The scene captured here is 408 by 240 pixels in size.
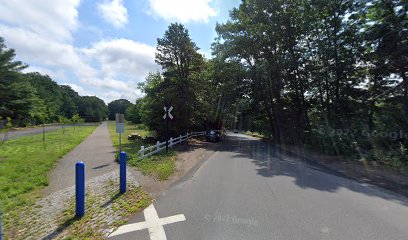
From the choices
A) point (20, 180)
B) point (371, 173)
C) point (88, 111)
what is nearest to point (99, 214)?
point (20, 180)

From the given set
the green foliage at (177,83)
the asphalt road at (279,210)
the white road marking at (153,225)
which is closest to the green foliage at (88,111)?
the green foliage at (177,83)

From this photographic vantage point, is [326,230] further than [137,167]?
No

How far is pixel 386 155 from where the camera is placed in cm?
1215

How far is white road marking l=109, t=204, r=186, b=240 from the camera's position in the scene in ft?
14.1

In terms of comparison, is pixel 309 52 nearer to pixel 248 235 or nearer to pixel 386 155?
pixel 386 155

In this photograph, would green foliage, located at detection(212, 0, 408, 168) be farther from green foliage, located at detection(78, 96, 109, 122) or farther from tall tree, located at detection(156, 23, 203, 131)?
green foliage, located at detection(78, 96, 109, 122)

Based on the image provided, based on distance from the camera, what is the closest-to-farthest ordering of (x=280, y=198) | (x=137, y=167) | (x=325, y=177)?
(x=280, y=198) → (x=325, y=177) → (x=137, y=167)

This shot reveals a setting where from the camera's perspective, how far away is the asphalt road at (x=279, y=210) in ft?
14.2

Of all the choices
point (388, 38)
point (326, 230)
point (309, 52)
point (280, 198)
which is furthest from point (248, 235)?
point (309, 52)

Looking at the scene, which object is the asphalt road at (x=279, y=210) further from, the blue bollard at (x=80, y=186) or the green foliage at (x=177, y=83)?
the green foliage at (x=177, y=83)

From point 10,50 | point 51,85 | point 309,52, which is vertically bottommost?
point 10,50

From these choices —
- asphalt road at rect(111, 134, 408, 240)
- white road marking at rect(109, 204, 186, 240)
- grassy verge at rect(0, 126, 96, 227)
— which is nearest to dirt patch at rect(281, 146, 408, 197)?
asphalt road at rect(111, 134, 408, 240)

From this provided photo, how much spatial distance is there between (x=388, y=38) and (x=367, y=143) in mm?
6007

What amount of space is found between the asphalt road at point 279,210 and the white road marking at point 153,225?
70 mm
